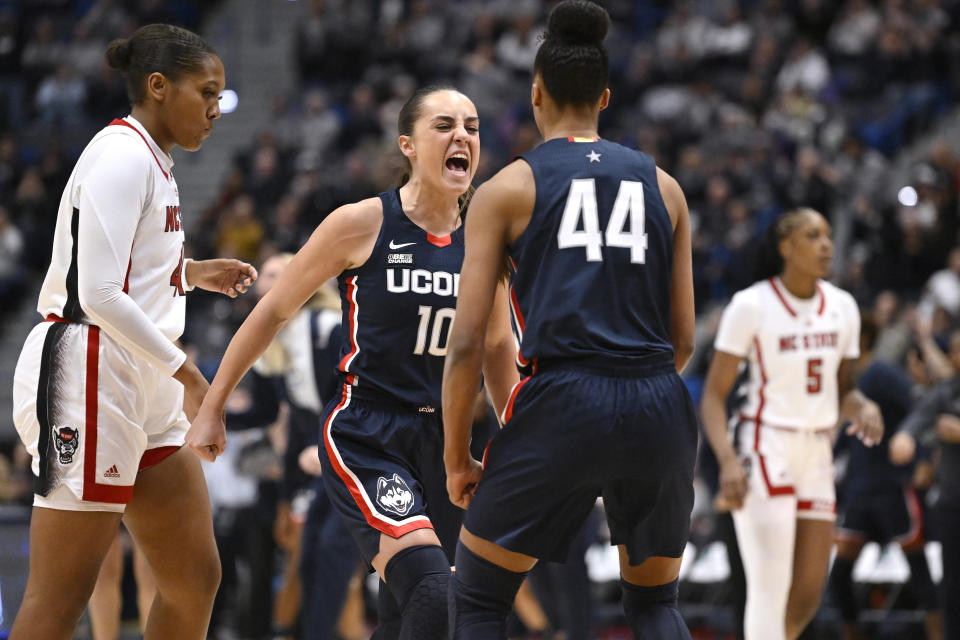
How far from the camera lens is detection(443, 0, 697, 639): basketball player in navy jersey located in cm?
330

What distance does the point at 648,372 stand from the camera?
3369 mm

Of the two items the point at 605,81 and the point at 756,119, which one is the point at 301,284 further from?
the point at 756,119

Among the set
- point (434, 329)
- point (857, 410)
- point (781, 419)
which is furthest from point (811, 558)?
point (434, 329)

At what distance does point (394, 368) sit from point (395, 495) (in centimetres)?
47

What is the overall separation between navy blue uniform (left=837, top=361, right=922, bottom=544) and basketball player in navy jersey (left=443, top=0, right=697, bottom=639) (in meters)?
5.25

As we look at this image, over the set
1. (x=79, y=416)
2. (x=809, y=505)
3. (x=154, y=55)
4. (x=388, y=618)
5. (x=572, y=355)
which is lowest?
(x=388, y=618)

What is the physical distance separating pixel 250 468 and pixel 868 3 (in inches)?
425

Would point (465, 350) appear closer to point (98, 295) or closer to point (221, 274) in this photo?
point (98, 295)

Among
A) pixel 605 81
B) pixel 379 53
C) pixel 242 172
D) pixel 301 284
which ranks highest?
pixel 379 53

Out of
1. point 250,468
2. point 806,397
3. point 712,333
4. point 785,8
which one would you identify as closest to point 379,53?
point 785,8

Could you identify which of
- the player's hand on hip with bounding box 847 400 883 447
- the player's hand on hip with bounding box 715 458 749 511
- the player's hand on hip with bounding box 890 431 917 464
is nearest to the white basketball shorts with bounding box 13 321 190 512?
the player's hand on hip with bounding box 715 458 749 511

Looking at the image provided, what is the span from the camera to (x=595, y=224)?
3.35m

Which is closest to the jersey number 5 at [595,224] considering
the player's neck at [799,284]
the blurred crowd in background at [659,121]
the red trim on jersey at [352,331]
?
the red trim on jersey at [352,331]

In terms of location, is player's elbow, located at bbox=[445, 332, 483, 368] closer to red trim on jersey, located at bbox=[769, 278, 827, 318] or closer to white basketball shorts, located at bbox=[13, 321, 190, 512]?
white basketball shorts, located at bbox=[13, 321, 190, 512]
